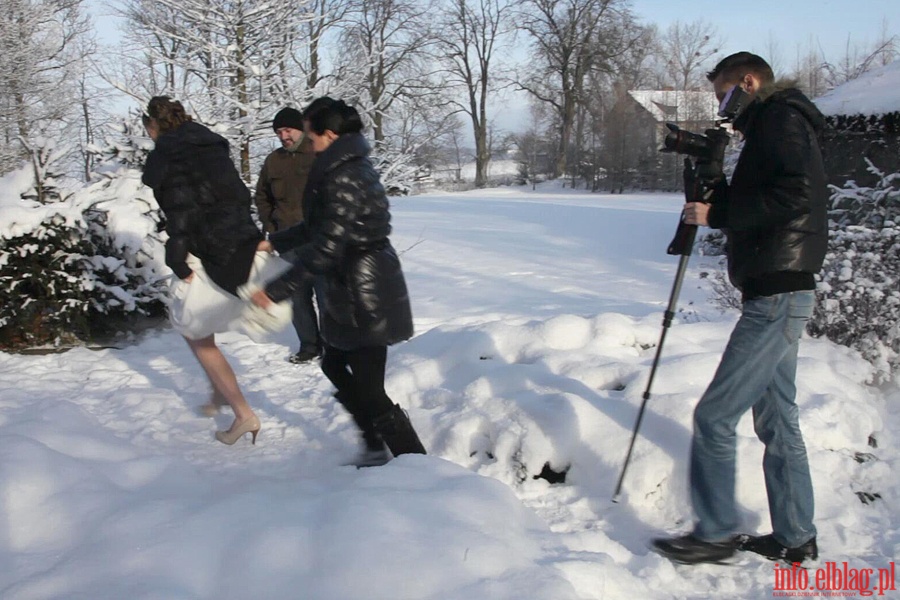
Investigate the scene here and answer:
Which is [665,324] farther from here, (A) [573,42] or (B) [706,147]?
(A) [573,42]

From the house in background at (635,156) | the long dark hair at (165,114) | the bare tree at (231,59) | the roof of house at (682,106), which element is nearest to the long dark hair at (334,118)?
the long dark hair at (165,114)

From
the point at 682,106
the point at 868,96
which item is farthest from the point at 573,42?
the point at 868,96

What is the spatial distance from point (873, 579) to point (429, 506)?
68.5 inches

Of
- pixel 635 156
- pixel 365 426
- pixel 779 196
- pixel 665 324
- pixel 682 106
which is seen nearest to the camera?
pixel 779 196

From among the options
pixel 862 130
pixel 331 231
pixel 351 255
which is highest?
pixel 862 130

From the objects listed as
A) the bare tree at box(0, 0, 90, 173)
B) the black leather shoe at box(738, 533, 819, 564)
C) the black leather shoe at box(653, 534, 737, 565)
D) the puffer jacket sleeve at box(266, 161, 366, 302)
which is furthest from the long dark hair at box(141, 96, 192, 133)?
the bare tree at box(0, 0, 90, 173)

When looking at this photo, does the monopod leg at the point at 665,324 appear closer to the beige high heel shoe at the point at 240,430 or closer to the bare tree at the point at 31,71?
the beige high heel shoe at the point at 240,430

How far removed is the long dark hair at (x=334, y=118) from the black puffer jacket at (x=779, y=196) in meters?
1.65

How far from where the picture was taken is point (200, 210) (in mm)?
A: 3781

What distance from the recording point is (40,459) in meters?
3.15

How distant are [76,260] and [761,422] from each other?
17.8 feet

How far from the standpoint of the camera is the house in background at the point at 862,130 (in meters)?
7.85

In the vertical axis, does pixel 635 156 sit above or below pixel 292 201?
above

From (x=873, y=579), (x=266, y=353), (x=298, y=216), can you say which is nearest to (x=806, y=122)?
(x=873, y=579)
